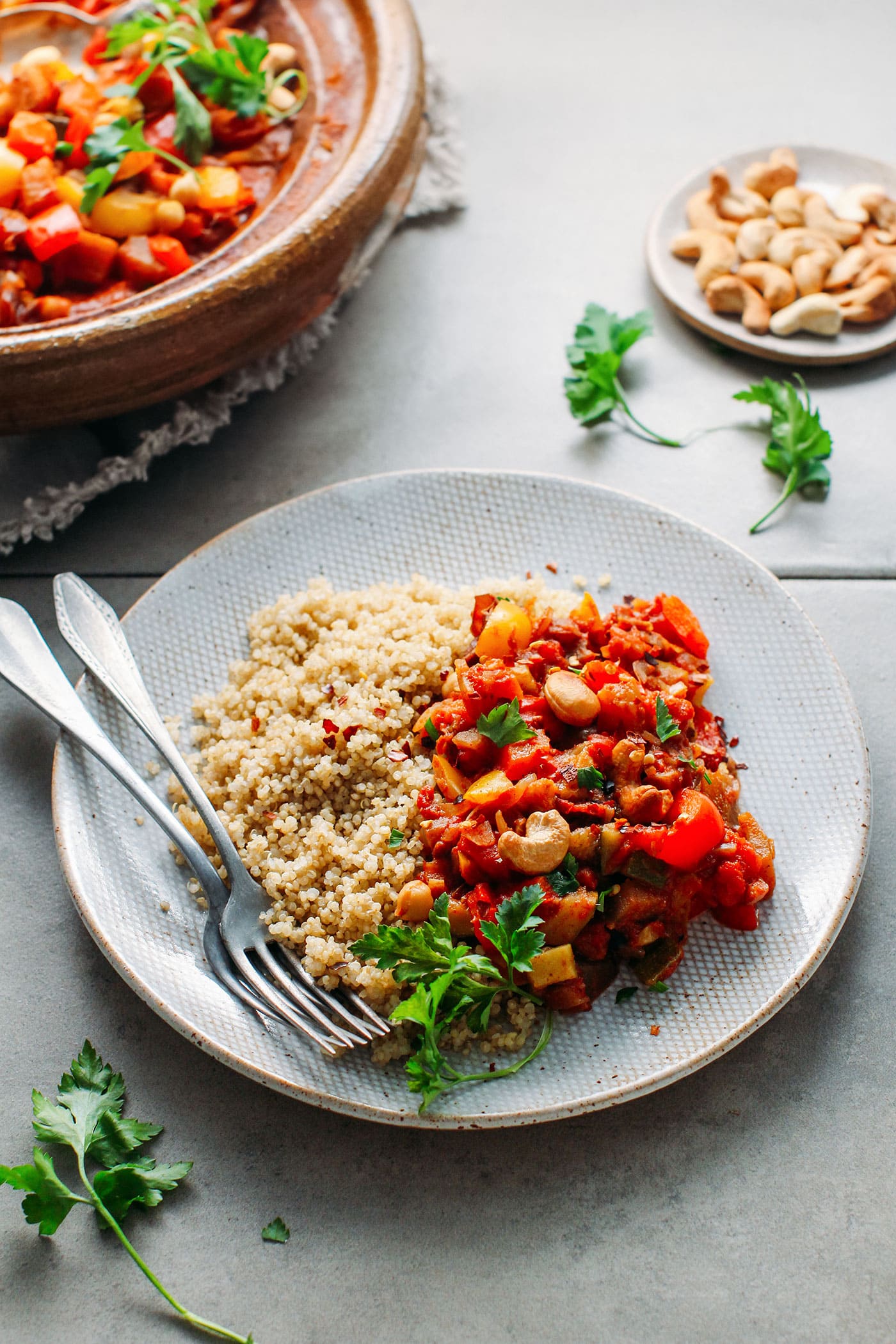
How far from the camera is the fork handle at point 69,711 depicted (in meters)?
2.03

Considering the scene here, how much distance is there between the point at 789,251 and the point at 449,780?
1931 mm

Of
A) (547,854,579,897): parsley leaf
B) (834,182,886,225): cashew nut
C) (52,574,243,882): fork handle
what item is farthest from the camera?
(834,182,886,225): cashew nut

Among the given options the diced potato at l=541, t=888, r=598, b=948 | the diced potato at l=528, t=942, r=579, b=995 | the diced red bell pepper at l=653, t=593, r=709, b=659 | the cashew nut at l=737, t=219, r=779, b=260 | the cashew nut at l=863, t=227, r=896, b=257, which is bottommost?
the diced potato at l=528, t=942, r=579, b=995

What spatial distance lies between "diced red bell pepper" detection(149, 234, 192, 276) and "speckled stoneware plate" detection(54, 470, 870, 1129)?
0.60 m

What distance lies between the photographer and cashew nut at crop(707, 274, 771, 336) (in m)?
2.99

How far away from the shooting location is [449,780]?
2.03m

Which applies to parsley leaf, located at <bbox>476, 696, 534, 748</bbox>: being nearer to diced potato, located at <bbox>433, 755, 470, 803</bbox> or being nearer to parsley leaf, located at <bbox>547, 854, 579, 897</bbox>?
diced potato, located at <bbox>433, 755, 470, 803</bbox>

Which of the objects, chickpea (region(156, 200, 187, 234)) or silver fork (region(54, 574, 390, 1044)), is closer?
silver fork (region(54, 574, 390, 1044))

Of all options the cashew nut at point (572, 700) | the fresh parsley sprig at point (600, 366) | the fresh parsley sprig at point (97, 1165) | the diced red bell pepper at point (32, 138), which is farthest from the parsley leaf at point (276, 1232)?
the diced red bell pepper at point (32, 138)

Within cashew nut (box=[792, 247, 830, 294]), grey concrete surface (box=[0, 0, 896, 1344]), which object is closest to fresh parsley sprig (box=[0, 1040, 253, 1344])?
grey concrete surface (box=[0, 0, 896, 1344])

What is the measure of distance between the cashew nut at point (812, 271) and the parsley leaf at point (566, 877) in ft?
6.29

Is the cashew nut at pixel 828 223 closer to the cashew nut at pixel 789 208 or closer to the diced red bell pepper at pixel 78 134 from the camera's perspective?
the cashew nut at pixel 789 208

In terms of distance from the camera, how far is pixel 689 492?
2.82 m

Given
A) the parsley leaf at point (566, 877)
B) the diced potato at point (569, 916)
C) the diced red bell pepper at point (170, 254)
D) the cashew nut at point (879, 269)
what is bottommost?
the diced potato at point (569, 916)
